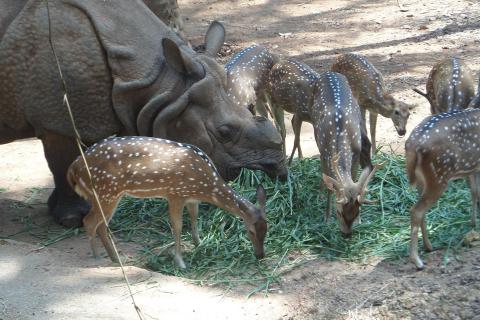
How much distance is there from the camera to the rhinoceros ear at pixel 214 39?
7832mm

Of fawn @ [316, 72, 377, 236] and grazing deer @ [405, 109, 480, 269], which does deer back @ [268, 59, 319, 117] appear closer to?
fawn @ [316, 72, 377, 236]

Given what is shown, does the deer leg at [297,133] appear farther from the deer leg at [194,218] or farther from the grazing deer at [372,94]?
the deer leg at [194,218]

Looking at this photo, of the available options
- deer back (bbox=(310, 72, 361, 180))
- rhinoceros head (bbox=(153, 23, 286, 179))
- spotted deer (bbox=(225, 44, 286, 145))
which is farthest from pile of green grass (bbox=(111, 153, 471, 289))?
spotted deer (bbox=(225, 44, 286, 145))

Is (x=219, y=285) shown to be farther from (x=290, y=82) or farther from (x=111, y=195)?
(x=290, y=82)

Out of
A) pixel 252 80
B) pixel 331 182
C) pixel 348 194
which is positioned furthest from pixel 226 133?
pixel 252 80

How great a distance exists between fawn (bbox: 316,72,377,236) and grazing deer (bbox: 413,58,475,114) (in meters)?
1.00

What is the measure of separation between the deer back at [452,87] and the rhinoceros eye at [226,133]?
6.68 ft

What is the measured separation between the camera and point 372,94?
854 centimetres

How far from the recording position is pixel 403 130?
8383mm

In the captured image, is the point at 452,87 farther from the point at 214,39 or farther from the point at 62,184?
the point at 62,184

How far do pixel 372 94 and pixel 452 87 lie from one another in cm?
91

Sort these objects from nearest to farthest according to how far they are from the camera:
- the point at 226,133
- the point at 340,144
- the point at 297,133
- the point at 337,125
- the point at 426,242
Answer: the point at 426,242, the point at 340,144, the point at 337,125, the point at 226,133, the point at 297,133

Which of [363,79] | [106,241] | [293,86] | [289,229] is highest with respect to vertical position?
[293,86]

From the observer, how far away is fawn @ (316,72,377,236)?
6.35 meters
